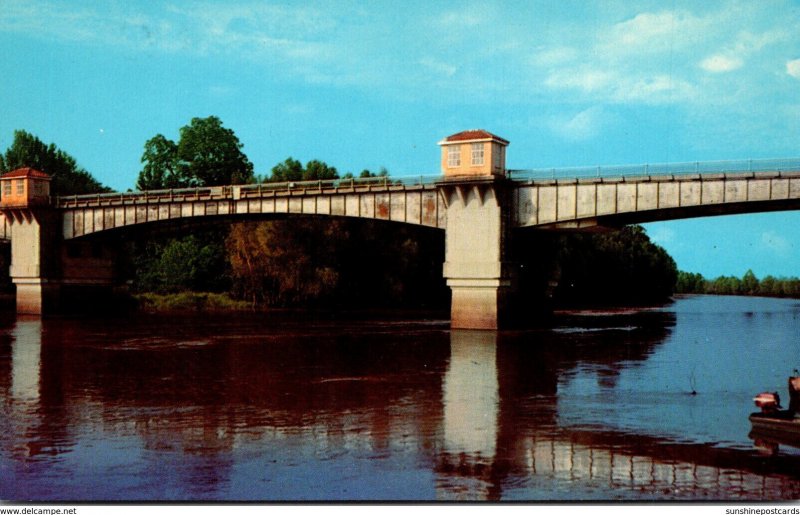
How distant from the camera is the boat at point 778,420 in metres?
18.8

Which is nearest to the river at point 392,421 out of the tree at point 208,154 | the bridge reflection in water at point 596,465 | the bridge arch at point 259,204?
the bridge reflection in water at point 596,465

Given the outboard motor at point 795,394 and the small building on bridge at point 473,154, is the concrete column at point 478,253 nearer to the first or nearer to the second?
the small building on bridge at point 473,154

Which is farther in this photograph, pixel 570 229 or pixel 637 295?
pixel 637 295

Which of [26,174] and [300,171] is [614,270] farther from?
[26,174]

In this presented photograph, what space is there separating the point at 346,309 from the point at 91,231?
2577cm

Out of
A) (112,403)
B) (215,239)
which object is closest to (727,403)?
(112,403)

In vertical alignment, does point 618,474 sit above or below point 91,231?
below

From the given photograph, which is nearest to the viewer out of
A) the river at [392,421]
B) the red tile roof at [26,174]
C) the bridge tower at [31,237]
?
the river at [392,421]

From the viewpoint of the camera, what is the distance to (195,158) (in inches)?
3538

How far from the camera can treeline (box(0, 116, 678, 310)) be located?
276ft

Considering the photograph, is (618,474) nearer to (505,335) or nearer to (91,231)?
(505,335)

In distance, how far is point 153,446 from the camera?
18500 mm

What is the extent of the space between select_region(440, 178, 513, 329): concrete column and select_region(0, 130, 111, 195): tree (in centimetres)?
4965

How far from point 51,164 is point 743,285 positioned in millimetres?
70627
